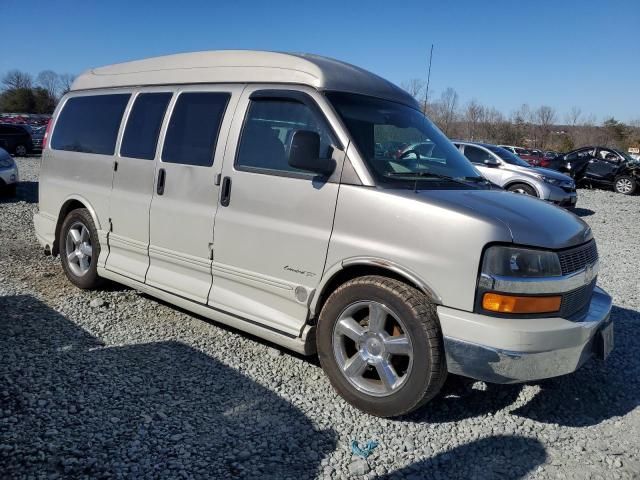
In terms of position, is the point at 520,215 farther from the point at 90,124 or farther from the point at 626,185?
the point at 626,185

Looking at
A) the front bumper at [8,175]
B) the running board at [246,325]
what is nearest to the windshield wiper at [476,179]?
the running board at [246,325]

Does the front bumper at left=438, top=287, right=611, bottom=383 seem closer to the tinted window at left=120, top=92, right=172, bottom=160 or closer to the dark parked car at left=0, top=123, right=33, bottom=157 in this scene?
the tinted window at left=120, top=92, right=172, bottom=160

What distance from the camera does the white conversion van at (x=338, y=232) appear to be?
3.06m

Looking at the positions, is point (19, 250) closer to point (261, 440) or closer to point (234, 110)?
point (234, 110)

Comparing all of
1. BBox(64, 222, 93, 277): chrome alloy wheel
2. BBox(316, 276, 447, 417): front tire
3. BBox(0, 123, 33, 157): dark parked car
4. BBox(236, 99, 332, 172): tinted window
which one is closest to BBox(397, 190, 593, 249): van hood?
BBox(316, 276, 447, 417): front tire

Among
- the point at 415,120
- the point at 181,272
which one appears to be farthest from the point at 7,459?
the point at 415,120

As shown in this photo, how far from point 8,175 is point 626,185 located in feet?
69.4

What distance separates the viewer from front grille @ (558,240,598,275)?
127 inches

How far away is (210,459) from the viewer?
2.87 m

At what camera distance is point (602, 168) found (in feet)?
70.9

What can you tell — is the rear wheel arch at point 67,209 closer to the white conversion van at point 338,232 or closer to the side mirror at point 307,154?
the white conversion van at point 338,232

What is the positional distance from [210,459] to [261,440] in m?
0.33

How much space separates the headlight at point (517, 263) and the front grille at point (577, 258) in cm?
13

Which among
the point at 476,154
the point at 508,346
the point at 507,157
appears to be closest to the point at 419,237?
the point at 508,346
